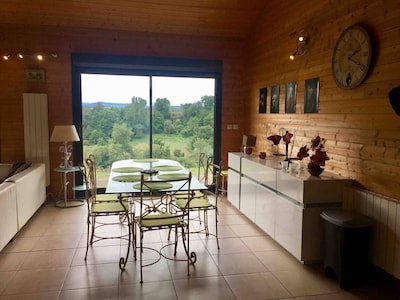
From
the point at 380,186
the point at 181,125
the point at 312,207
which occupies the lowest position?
the point at 312,207

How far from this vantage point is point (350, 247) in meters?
2.81

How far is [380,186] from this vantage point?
9.64 feet

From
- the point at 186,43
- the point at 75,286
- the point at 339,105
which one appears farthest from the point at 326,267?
the point at 186,43

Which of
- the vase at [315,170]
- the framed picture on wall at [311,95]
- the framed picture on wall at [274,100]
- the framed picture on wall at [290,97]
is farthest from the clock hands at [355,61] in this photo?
the framed picture on wall at [274,100]

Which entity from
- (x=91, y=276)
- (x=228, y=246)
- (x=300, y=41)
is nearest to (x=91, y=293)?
(x=91, y=276)

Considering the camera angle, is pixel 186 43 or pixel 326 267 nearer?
pixel 326 267

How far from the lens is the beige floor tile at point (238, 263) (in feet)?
10.3

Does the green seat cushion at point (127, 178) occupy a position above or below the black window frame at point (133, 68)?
below

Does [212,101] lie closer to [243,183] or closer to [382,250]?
[243,183]

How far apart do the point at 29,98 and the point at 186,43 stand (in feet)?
8.92

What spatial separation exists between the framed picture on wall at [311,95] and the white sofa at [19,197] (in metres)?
3.49

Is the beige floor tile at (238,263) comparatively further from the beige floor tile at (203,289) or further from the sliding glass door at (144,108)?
Result: the sliding glass door at (144,108)

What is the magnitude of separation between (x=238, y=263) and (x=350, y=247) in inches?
41.3

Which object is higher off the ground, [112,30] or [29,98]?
[112,30]
